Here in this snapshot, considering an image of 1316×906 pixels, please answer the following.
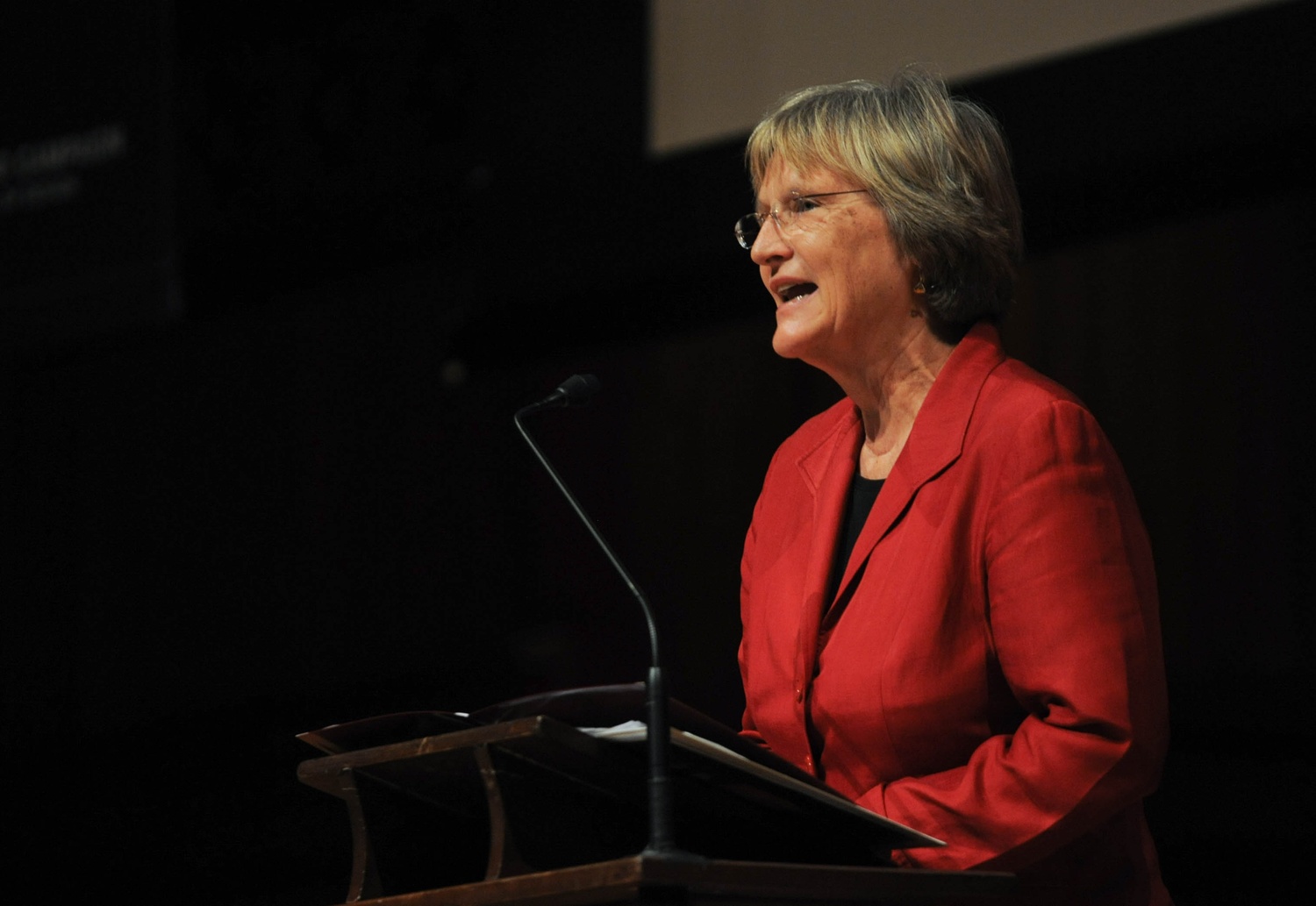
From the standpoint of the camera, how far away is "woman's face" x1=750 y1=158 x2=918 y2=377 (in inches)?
84.6

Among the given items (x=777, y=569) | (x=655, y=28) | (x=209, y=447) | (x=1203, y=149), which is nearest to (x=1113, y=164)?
(x=1203, y=149)

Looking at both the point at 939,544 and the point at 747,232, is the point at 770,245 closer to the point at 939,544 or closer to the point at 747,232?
the point at 747,232

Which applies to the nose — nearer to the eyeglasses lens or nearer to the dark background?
the eyeglasses lens

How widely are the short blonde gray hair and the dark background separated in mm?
1181

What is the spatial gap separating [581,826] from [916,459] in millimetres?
663

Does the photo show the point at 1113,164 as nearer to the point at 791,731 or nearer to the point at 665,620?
the point at 665,620

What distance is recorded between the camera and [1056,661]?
5.90ft

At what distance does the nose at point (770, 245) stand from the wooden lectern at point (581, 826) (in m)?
0.80

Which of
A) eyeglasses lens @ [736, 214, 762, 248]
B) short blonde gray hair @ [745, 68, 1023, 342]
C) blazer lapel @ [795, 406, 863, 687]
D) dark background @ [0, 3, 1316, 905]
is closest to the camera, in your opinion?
blazer lapel @ [795, 406, 863, 687]

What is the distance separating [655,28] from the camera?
406cm

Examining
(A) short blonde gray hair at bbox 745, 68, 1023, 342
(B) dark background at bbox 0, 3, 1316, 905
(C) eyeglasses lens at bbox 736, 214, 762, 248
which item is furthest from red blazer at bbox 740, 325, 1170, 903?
(B) dark background at bbox 0, 3, 1316, 905

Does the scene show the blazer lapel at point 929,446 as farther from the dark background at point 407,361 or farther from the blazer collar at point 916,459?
the dark background at point 407,361

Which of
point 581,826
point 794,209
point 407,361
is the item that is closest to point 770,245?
point 794,209

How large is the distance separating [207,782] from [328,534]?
2.46 ft
